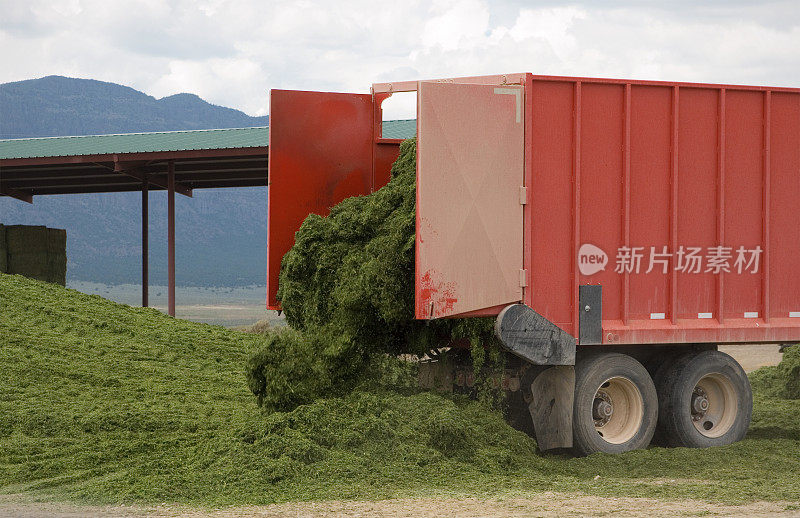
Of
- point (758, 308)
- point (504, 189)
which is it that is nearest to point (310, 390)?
point (504, 189)

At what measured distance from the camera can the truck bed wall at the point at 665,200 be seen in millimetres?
8820

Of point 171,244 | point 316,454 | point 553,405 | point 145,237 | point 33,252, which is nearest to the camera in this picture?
point 316,454

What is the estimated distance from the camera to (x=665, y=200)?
370 inches

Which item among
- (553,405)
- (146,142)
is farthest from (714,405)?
(146,142)

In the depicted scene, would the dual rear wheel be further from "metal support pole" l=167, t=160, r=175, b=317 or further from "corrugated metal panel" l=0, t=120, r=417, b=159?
"metal support pole" l=167, t=160, r=175, b=317

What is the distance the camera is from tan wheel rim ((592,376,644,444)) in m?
9.21

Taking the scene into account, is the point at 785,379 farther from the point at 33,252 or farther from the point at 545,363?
the point at 33,252

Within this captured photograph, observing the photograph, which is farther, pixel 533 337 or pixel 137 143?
pixel 137 143

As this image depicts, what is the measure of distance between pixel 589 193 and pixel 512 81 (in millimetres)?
1311

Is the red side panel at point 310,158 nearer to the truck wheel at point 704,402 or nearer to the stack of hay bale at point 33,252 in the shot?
the truck wheel at point 704,402

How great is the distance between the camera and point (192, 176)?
81.0ft

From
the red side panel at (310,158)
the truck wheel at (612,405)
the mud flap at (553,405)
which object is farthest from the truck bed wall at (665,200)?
the red side panel at (310,158)

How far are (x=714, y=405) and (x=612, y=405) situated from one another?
55.0 inches

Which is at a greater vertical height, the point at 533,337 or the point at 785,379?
the point at 533,337
